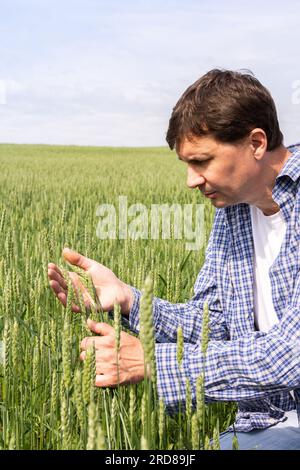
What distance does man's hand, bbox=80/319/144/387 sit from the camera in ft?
4.00

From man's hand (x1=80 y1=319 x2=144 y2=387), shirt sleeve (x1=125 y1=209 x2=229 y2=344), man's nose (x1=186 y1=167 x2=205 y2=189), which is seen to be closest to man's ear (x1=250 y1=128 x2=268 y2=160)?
man's nose (x1=186 y1=167 x2=205 y2=189)

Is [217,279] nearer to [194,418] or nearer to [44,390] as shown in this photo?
[44,390]

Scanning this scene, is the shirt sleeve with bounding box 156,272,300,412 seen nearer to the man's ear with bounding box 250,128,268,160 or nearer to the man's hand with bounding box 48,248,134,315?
the man's hand with bounding box 48,248,134,315

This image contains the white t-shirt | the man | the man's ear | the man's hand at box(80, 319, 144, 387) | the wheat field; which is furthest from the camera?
the white t-shirt

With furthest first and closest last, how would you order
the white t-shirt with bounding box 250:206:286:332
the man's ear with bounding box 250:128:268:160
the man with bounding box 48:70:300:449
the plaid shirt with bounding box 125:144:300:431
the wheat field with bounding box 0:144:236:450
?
the white t-shirt with bounding box 250:206:286:332 → the man's ear with bounding box 250:128:268:160 → the man with bounding box 48:70:300:449 → the plaid shirt with bounding box 125:144:300:431 → the wheat field with bounding box 0:144:236:450

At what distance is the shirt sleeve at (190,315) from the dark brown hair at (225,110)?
0.34m

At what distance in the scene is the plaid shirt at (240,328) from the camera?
133 centimetres

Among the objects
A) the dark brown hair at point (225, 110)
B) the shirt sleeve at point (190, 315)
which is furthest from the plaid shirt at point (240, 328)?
the dark brown hair at point (225, 110)

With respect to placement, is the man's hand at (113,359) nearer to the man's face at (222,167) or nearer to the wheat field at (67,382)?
the wheat field at (67,382)

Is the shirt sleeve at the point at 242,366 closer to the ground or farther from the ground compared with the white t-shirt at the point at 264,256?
closer to the ground

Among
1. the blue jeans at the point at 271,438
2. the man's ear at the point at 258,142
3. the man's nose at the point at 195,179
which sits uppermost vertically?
the man's ear at the point at 258,142

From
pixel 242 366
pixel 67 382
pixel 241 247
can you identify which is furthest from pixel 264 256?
pixel 67 382

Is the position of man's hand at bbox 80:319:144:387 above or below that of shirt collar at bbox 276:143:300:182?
below
